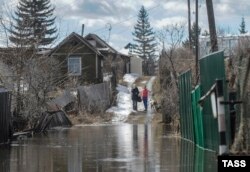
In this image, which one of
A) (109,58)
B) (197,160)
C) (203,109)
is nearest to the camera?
(197,160)

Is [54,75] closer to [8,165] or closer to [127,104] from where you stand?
[127,104]

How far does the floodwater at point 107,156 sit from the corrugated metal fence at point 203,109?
0.38m

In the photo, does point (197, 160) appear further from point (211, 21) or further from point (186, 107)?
point (211, 21)

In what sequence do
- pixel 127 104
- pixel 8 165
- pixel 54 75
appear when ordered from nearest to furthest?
pixel 8 165 → pixel 54 75 → pixel 127 104

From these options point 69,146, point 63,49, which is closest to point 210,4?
point 69,146

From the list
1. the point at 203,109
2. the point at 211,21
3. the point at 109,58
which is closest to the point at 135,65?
the point at 109,58

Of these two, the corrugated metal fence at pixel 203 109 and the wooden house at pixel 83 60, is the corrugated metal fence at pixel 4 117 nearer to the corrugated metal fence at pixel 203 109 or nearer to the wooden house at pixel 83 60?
the corrugated metal fence at pixel 203 109

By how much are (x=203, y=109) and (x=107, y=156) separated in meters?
2.80

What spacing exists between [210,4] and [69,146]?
487 inches

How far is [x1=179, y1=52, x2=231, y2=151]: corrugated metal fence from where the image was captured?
1312 cm

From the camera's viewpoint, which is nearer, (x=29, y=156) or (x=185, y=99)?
(x=29, y=156)

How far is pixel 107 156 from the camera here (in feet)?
48.2

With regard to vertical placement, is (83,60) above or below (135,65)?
below

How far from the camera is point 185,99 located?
1975 cm
